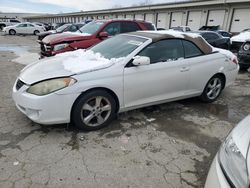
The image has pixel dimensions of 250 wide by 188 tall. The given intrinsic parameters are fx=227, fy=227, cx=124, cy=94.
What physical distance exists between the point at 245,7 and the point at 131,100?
2362 centimetres

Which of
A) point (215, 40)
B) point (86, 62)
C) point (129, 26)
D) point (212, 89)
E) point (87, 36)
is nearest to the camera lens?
point (86, 62)

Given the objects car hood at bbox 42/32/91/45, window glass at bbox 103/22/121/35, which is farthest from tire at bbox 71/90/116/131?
window glass at bbox 103/22/121/35

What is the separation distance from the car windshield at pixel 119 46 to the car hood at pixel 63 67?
7.9 inches

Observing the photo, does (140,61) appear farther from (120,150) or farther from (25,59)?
(25,59)

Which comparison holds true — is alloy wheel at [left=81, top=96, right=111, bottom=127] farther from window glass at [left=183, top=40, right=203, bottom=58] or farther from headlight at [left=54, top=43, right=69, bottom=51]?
headlight at [left=54, top=43, right=69, bottom=51]

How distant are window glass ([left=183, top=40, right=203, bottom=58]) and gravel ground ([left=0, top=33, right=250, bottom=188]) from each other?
1.11 m

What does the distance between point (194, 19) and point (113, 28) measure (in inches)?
923

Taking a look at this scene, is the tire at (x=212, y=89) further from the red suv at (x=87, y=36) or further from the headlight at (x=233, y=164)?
the red suv at (x=87, y=36)

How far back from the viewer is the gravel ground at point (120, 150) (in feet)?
8.35

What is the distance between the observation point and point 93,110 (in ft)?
11.4

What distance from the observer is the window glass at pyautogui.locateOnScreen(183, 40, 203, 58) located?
433cm

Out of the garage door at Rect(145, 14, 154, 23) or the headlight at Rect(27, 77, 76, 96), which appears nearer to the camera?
the headlight at Rect(27, 77, 76, 96)

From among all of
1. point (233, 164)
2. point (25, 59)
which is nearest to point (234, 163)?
point (233, 164)

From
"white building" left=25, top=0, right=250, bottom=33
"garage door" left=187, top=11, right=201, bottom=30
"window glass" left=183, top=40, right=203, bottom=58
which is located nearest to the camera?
"window glass" left=183, top=40, right=203, bottom=58
